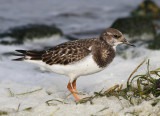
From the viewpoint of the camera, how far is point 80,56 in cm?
427

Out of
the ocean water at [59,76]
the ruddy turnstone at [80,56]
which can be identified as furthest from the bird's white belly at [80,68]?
the ocean water at [59,76]

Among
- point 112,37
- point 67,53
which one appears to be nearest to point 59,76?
point 67,53

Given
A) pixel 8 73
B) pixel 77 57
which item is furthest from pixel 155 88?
pixel 8 73

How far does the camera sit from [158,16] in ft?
44.3

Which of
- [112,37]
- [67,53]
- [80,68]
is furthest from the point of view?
[112,37]

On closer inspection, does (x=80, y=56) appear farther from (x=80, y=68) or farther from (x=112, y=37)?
(x=112, y=37)

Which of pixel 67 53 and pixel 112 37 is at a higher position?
pixel 112 37

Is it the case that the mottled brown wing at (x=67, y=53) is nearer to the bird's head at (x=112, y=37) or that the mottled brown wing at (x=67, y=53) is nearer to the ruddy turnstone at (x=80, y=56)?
the ruddy turnstone at (x=80, y=56)

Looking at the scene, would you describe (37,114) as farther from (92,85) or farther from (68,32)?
(68,32)

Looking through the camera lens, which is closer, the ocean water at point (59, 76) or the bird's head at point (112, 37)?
the ocean water at point (59, 76)

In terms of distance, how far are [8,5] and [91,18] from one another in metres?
4.47

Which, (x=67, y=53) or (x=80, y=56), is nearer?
(x=80, y=56)

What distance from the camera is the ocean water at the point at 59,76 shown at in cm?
373

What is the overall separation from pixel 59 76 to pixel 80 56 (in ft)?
6.86
